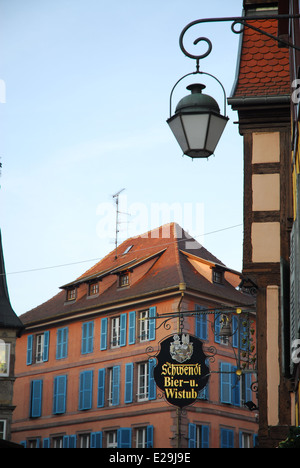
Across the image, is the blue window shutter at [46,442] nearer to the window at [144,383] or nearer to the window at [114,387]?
the window at [114,387]

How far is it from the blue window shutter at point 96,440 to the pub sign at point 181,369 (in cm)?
2047

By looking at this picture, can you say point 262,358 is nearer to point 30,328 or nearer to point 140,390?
point 140,390

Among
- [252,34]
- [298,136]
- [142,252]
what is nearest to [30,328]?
[142,252]

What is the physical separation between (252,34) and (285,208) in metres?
3.28

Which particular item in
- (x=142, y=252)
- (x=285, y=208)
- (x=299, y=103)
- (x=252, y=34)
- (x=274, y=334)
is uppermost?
(x=142, y=252)

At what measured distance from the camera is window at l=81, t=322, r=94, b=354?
38300 mm

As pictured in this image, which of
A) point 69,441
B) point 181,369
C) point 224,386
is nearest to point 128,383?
point 224,386

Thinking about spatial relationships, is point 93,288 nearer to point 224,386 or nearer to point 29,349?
point 29,349

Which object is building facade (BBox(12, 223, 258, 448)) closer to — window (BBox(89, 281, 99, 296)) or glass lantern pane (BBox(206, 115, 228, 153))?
window (BBox(89, 281, 99, 296))

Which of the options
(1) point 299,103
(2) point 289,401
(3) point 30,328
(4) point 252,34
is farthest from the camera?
(3) point 30,328

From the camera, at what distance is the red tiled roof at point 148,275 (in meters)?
36.7

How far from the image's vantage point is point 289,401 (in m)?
12.5

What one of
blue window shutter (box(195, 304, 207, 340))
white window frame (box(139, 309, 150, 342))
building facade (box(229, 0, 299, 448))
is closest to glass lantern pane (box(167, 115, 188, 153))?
building facade (box(229, 0, 299, 448))

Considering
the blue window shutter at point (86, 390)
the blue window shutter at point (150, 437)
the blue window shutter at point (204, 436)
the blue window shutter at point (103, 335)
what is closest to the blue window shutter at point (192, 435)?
the blue window shutter at point (204, 436)
